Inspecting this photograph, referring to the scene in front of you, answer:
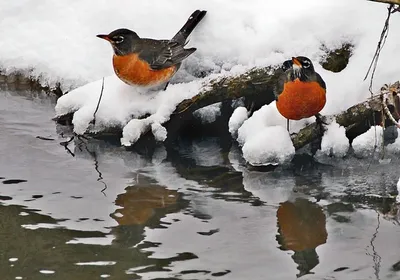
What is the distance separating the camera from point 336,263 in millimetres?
5094

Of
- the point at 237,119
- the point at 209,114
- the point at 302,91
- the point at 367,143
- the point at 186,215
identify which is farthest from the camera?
the point at 209,114

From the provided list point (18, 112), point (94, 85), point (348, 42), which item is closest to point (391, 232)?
point (348, 42)

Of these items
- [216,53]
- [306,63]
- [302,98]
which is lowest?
[302,98]

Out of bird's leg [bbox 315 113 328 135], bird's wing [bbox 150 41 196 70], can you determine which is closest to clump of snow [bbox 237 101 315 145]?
bird's leg [bbox 315 113 328 135]

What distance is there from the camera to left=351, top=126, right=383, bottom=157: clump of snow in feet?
23.5

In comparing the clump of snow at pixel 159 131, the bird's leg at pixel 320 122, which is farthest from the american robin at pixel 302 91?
Result: the clump of snow at pixel 159 131

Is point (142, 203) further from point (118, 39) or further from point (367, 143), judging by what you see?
point (118, 39)

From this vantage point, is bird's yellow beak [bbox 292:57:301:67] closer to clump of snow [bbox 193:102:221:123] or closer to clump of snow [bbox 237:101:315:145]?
clump of snow [bbox 237:101:315:145]

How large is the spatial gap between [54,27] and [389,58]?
13.9 feet

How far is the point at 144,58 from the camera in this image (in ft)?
26.0

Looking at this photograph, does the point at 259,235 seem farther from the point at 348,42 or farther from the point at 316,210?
the point at 348,42

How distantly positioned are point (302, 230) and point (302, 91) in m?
1.63

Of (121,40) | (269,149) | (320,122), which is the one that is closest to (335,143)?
(320,122)

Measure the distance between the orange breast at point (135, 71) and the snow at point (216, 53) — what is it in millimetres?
166
